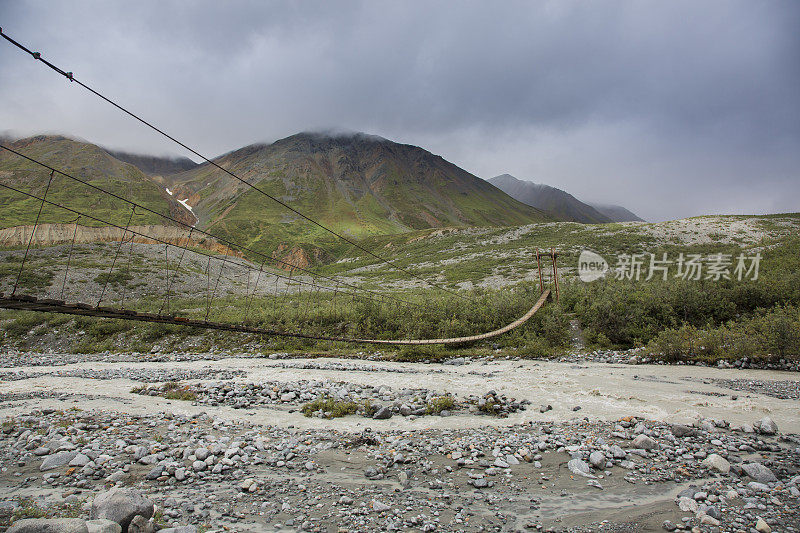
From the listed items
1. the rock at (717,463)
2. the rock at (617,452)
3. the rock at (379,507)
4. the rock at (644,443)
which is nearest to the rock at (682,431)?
the rock at (644,443)

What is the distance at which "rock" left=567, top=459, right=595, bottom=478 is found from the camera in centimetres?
729

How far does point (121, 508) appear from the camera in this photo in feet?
17.1

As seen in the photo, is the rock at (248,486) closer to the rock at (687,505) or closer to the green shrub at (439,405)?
the green shrub at (439,405)

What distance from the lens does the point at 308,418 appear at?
11.5 metres

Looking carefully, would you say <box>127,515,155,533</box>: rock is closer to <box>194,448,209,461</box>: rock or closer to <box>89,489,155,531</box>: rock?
<box>89,489,155,531</box>: rock

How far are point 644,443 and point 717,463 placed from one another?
1326 millimetres

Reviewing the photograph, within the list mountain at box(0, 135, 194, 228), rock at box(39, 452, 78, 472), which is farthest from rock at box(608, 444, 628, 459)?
mountain at box(0, 135, 194, 228)

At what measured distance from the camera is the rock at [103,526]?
4.52m

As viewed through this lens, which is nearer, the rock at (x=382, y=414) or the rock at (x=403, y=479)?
the rock at (x=403, y=479)

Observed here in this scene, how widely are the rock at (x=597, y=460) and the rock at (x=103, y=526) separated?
27.6 feet

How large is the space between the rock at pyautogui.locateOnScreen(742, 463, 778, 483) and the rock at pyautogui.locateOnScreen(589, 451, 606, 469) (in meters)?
2.42

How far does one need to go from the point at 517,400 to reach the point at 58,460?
40.6ft

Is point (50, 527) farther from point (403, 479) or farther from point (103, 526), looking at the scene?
point (403, 479)

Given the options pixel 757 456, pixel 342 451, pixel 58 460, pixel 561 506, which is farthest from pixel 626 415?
pixel 58 460
